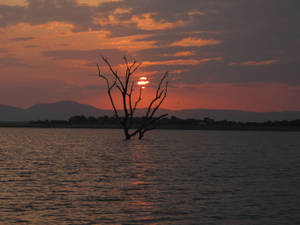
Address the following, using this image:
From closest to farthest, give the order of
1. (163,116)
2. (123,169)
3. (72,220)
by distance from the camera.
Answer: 1. (72,220)
2. (123,169)
3. (163,116)

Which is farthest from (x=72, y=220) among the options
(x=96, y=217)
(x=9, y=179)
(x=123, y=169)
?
(x=123, y=169)

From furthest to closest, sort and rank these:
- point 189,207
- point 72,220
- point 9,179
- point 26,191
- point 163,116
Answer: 1. point 163,116
2. point 9,179
3. point 26,191
4. point 189,207
5. point 72,220

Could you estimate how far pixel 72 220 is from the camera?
15227 mm

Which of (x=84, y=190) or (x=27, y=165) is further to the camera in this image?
(x=27, y=165)

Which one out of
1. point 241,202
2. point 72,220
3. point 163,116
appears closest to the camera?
point 72,220

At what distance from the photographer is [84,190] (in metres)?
21.8

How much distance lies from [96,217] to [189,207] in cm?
387

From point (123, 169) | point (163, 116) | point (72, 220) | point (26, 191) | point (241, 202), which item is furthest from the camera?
point (163, 116)

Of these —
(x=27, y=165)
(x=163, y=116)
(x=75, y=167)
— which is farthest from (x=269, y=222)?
(x=163, y=116)

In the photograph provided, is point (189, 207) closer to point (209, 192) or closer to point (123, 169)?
point (209, 192)

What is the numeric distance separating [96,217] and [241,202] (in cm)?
640

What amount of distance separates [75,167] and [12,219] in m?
18.1

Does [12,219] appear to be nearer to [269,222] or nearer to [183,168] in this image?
[269,222]

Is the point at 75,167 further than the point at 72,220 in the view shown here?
Yes
